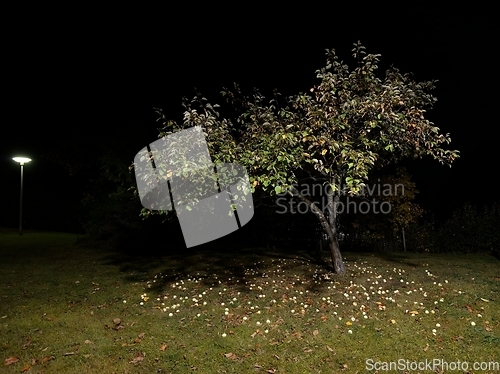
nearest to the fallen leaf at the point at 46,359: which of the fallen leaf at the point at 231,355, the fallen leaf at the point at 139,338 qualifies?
the fallen leaf at the point at 139,338

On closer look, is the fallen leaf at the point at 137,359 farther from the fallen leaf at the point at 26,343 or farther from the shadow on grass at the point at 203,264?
the shadow on grass at the point at 203,264

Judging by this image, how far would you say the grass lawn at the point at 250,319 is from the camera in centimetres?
479

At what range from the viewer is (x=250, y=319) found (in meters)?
5.98

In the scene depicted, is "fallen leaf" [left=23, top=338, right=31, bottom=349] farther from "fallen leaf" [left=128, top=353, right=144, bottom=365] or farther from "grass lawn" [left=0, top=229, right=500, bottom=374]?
"fallen leaf" [left=128, top=353, right=144, bottom=365]

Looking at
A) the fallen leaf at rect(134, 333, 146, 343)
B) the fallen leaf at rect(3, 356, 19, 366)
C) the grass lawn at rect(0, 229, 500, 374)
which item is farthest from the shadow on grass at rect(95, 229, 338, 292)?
the fallen leaf at rect(3, 356, 19, 366)

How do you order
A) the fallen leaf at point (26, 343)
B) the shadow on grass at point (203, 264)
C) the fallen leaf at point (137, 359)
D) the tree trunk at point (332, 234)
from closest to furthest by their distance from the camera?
the fallen leaf at point (137, 359), the fallen leaf at point (26, 343), the tree trunk at point (332, 234), the shadow on grass at point (203, 264)

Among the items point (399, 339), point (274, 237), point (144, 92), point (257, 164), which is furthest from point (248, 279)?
point (144, 92)

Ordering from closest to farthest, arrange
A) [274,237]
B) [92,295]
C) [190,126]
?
[190,126] < [92,295] < [274,237]

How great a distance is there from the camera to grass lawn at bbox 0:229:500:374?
479 cm

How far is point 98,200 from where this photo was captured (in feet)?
45.3

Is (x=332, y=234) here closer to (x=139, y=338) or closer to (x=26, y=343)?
(x=139, y=338)

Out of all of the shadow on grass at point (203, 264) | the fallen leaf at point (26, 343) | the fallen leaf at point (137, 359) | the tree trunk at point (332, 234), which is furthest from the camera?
the shadow on grass at point (203, 264)

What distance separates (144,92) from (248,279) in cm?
863

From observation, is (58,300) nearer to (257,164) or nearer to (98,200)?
(257,164)
